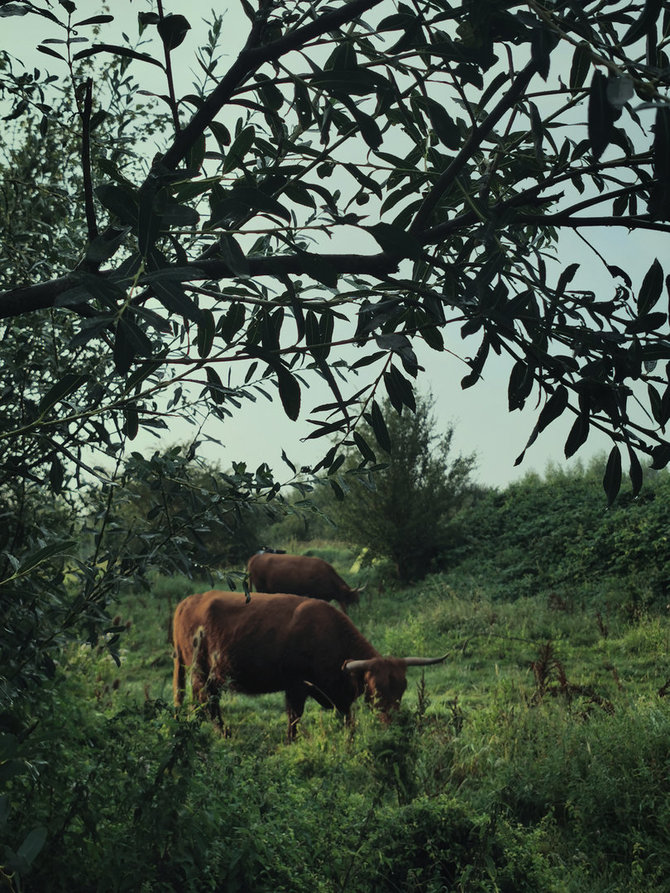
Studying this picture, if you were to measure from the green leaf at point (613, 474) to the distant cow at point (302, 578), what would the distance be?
12.3m

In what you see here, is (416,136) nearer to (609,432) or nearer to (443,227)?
(443,227)

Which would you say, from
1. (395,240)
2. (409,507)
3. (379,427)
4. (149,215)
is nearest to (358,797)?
(379,427)

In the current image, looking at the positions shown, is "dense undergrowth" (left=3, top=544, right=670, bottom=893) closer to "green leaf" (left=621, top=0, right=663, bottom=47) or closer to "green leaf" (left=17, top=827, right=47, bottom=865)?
"green leaf" (left=17, top=827, right=47, bottom=865)

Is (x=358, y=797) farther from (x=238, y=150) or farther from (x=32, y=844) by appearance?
(x=238, y=150)

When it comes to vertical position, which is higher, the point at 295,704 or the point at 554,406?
the point at 554,406

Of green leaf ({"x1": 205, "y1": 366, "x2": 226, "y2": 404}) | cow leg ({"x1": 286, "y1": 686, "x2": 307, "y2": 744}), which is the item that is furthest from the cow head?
green leaf ({"x1": 205, "y1": 366, "x2": 226, "y2": 404})

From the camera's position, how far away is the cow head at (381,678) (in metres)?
6.29

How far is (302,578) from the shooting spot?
538 inches

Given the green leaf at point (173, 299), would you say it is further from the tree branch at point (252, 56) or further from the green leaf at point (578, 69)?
the green leaf at point (578, 69)

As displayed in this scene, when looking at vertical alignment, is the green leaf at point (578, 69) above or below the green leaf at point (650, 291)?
above

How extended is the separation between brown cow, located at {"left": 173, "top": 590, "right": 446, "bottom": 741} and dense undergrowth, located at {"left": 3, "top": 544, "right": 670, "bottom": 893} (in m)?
0.36

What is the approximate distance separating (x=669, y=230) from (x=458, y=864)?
2.97 metres

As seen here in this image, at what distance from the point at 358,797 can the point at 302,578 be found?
9.88m

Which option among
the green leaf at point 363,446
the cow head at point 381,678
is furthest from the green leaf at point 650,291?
the cow head at point 381,678
